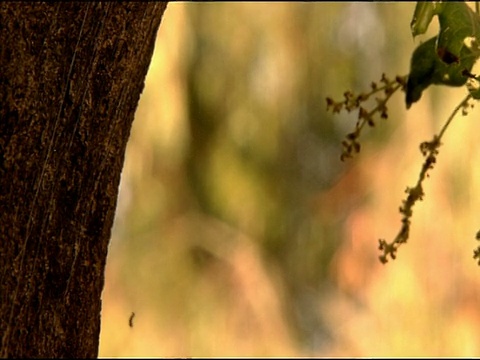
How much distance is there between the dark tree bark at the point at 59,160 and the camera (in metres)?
0.34

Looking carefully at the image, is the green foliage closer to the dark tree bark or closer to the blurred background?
the dark tree bark

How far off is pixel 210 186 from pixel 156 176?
143 millimetres

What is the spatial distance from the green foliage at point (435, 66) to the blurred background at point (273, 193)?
51.0 inches

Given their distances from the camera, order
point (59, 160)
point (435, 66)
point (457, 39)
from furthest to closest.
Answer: point (435, 66) < point (457, 39) < point (59, 160)

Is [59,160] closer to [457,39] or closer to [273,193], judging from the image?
[457,39]

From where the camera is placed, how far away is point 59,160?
35cm

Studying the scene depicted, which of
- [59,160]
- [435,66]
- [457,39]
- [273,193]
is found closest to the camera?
[59,160]

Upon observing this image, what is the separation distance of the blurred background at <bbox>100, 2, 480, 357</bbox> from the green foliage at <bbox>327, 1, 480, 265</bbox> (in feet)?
4.25

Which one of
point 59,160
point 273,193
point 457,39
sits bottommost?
point 59,160

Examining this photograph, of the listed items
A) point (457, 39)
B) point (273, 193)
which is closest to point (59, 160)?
point (457, 39)

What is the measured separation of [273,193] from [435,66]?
1.49 metres

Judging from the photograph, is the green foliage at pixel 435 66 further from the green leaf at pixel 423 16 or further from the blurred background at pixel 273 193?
the blurred background at pixel 273 193

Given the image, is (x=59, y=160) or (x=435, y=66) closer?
(x=59, y=160)

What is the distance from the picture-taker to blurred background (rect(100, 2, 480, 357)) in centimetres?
194
